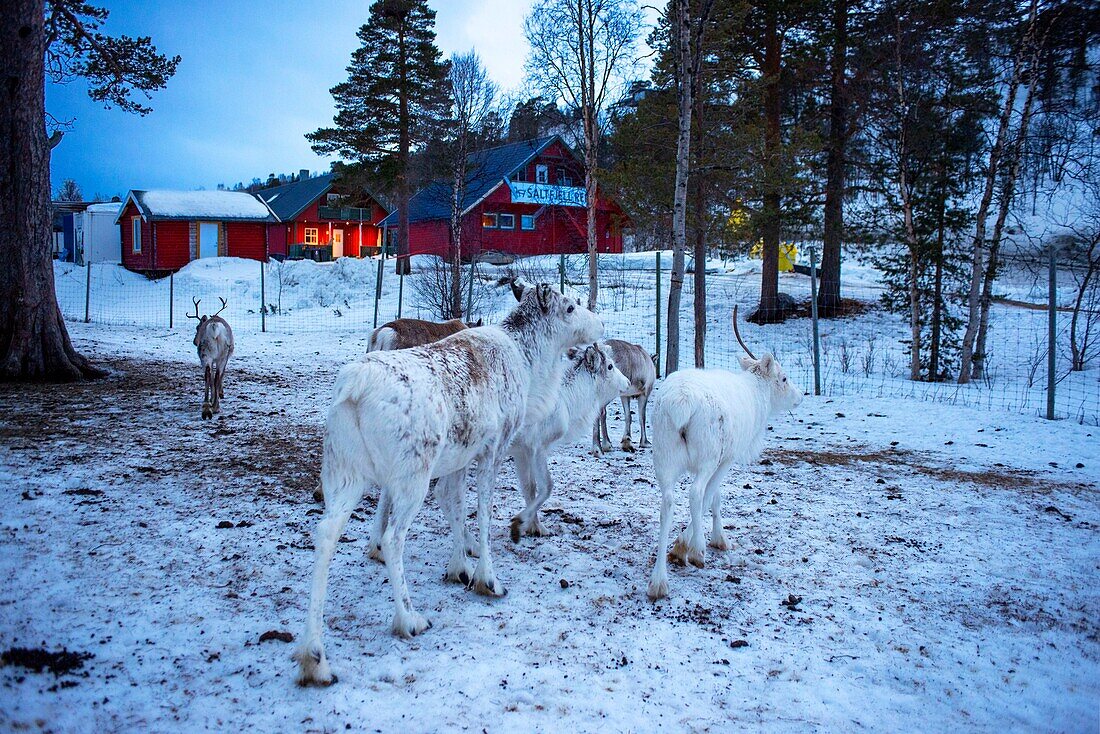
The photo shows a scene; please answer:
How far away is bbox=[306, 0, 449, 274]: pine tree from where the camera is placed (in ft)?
94.6

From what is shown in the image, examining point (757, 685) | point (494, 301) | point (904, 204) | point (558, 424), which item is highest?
point (904, 204)

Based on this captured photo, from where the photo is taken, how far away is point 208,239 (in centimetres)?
3872

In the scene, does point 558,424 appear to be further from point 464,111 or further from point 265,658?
point 464,111

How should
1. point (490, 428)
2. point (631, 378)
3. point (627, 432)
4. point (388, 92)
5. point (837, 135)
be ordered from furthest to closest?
point (388, 92) → point (837, 135) → point (631, 378) → point (627, 432) → point (490, 428)

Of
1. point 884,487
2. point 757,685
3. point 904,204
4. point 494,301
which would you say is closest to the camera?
point 757,685

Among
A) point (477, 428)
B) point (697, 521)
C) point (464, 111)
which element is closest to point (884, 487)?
point (697, 521)

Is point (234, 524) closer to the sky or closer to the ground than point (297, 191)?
closer to the ground

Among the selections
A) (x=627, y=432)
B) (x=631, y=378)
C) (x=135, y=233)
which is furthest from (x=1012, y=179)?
(x=135, y=233)

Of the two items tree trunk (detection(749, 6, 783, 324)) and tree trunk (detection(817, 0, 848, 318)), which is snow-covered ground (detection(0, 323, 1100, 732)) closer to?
tree trunk (detection(749, 6, 783, 324))

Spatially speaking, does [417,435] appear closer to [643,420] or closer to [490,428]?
[490,428]

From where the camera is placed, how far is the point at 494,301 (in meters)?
20.6

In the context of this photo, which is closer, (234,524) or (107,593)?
(107,593)

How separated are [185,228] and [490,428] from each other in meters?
39.8

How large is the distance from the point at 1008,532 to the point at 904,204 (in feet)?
34.3
